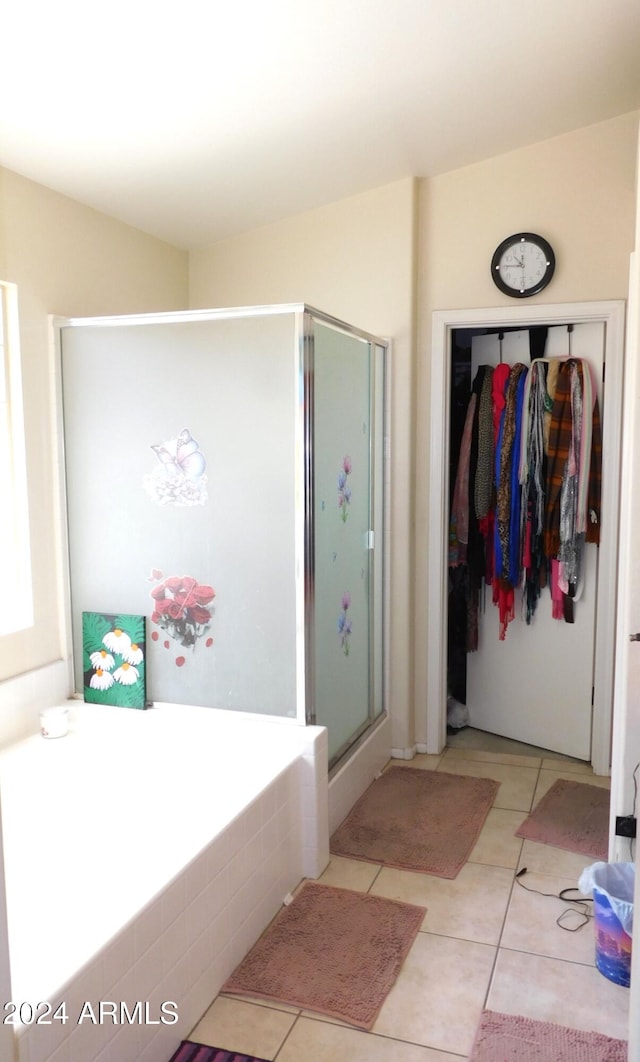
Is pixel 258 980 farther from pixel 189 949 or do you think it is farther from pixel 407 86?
pixel 407 86

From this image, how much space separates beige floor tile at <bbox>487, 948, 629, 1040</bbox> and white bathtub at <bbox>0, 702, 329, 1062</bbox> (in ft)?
2.33

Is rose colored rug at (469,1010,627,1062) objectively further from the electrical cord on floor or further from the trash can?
the electrical cord on floor

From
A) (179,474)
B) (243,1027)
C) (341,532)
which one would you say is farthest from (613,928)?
(179,474)

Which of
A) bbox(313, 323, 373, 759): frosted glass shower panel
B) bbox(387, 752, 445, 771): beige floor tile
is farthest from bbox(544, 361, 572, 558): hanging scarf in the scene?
bbox(387, 752, 445, 771): beige floor tile

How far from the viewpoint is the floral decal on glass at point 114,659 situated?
3049mm

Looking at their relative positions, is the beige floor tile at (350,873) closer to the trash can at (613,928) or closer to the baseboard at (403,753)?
the trash can at (613,928)

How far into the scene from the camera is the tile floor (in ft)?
6.70

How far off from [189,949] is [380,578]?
1926mm

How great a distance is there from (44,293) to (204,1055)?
2.38m

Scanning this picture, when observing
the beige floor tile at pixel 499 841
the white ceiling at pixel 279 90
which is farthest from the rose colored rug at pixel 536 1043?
the white ceiling at pixel 279 90

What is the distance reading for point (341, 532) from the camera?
3.14 meters

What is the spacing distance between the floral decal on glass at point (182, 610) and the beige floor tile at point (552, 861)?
52.9 inches

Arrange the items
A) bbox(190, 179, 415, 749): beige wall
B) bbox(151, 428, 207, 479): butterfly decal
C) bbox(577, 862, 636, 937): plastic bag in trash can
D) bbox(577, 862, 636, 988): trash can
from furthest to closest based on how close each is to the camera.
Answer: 1. bbox(190, 179, 415, 749): beige wall
2. bbox(151, 428, 207, 479): butterfly decal
3. bbox(577, 862, 636, 937): plastic bag in trash can
4. bbox(577, 862, 636, 988): trash can

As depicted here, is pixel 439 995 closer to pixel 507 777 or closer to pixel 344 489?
pixel 507 777
